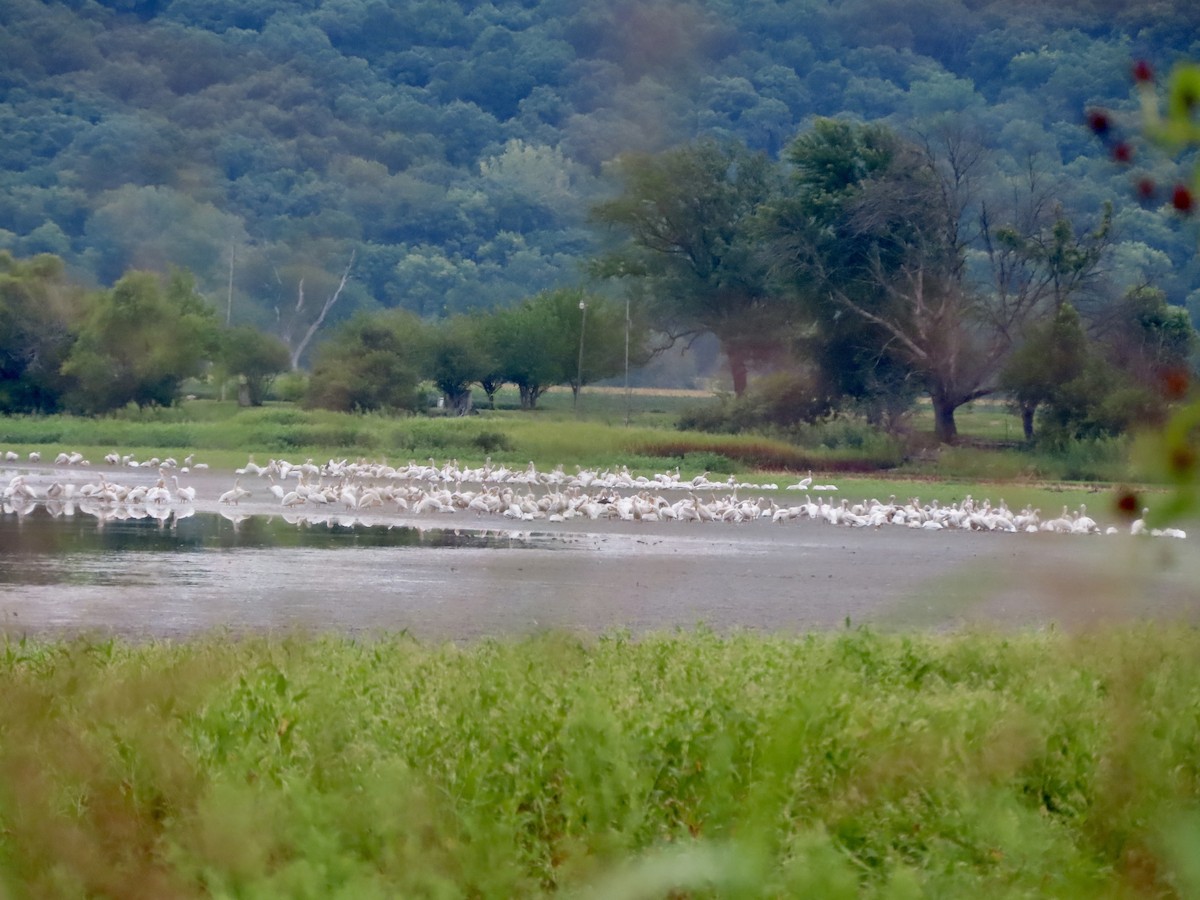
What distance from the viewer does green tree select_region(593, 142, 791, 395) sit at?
40656 mm

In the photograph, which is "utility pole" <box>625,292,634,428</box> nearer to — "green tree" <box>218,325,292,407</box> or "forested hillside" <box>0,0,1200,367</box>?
"forested hillside" <box>0,0,1200,367</box>

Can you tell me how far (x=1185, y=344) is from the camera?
28812 millimetres

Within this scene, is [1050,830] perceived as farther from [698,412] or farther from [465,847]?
[698,412]

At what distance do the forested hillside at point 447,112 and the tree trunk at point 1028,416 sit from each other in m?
3.24

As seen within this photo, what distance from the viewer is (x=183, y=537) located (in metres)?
16.7

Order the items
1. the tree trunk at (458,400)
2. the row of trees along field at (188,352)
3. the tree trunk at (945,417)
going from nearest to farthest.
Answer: the tree trunk at (945,417) < the row of trees along field at (188,352) < the tree trunk at (458,400)

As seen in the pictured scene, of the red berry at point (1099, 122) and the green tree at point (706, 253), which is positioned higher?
the green tree at point (706, 253)

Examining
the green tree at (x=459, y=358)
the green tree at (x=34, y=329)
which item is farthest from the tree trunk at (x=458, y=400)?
the green tree at (x=34, y=329)

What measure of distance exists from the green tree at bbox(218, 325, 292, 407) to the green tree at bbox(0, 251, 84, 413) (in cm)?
412

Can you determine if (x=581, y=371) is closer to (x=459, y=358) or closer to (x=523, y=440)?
(x=459, y=358)

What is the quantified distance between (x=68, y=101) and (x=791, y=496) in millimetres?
14033

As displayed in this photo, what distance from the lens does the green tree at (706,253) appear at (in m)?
40.7

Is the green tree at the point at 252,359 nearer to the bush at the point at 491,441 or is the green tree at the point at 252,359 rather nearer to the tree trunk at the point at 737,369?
the bush at the point at 491,441

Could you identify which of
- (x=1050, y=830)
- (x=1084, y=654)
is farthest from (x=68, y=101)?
(x=1050, y=830)
